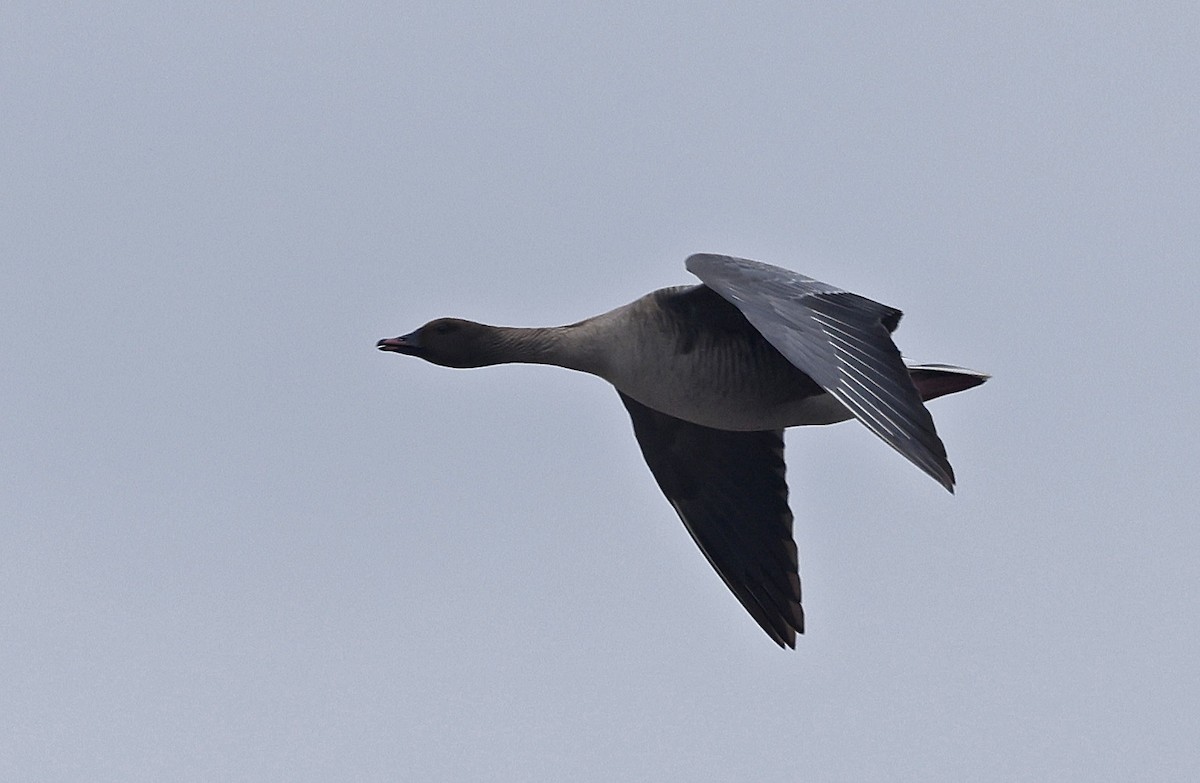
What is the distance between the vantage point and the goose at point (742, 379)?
1281 centimetres

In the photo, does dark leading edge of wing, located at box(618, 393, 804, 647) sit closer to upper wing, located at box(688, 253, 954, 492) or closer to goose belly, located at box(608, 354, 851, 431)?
goose belly, located at box(608, 354, 851, 431)

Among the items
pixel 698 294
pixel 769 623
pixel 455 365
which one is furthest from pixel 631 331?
pixel 769 623

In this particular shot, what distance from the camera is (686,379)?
48.7 feet

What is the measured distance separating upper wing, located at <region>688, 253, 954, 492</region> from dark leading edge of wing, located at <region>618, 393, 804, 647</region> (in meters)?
2.30

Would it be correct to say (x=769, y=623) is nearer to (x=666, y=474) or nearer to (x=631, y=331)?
(x=666, y=474)

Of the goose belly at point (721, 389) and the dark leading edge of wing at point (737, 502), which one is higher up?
the goose belly at point (721, 389)

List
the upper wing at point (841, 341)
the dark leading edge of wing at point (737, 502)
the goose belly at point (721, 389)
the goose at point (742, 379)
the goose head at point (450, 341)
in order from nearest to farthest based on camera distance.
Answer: the upper wing at point (841, 341) < the goose at point (742, 379) < the goose belly at point (721, 389) < the goose head at point (450, 341) < the dark leading edge of wing at point (737, 502)

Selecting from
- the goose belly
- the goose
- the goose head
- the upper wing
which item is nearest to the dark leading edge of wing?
the goose

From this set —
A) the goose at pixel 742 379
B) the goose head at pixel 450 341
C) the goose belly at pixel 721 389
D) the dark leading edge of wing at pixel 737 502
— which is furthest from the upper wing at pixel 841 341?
the dark leading edge of wing at pixel 737 502

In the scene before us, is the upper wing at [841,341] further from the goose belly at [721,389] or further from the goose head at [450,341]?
the goose head at [450,341]

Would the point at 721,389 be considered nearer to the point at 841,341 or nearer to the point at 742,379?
the point at 742,379

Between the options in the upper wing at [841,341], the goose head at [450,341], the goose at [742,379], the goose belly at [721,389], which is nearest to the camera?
the upper wing at [841,341]

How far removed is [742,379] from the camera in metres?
14.9

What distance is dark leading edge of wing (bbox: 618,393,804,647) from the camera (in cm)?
1641
